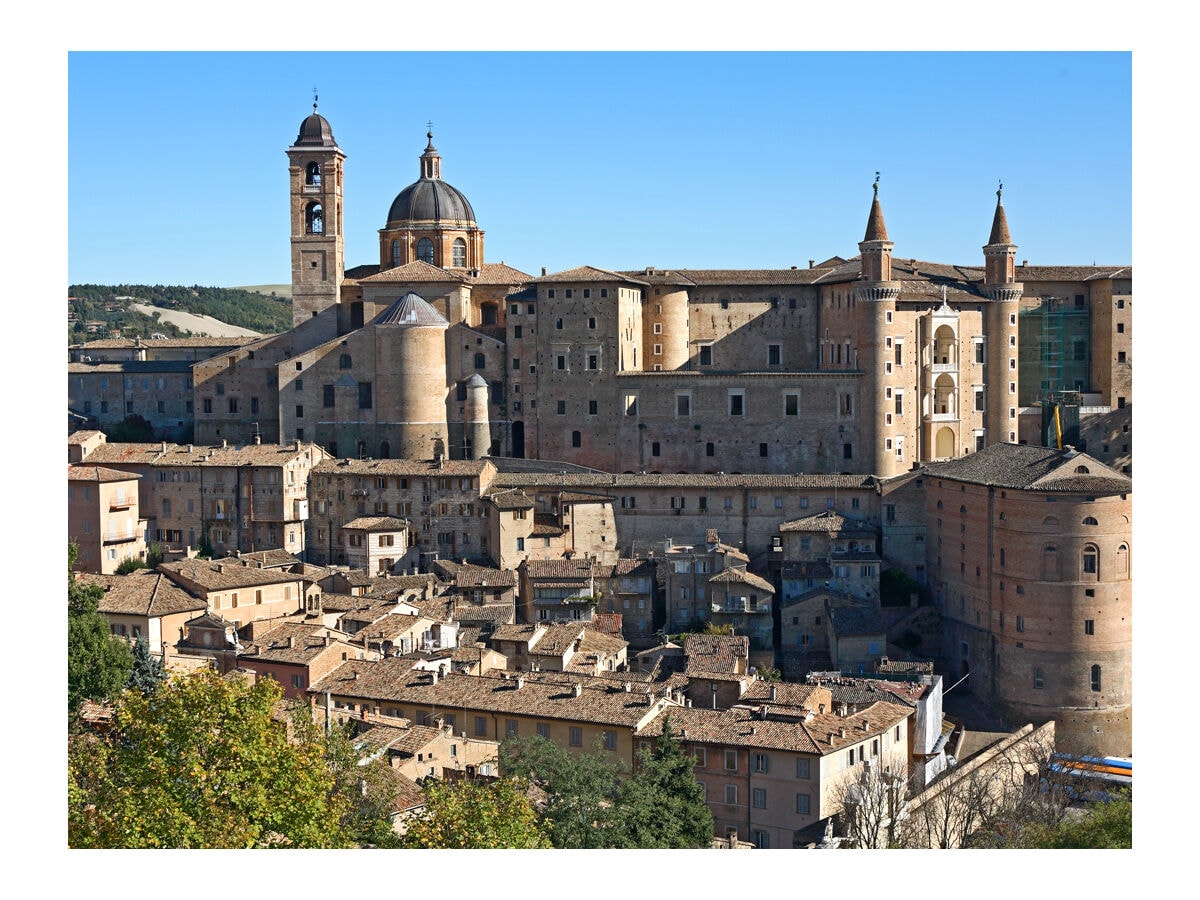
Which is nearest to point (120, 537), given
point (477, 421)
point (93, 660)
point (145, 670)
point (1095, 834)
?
point (477, 421)

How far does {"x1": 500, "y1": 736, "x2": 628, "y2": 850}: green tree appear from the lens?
2514 cm

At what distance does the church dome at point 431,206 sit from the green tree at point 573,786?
3014cm

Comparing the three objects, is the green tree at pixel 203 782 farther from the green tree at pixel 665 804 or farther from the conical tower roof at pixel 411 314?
the conical tower roof at pixel 411 314

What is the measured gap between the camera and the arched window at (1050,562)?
3838cm

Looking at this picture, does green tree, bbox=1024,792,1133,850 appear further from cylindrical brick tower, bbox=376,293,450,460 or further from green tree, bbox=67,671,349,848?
cylindrical brick tower, bbox=376,293,450,460

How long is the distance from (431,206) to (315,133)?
5.77 meters

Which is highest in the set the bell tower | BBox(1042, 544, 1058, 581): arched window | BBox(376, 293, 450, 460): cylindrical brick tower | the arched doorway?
the bell tower

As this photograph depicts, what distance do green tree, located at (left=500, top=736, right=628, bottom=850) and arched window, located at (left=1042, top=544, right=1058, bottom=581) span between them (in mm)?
13318

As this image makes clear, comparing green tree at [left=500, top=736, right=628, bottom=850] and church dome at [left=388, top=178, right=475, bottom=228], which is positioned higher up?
church dome at [left=388, top=178, right=475, bottom=228]

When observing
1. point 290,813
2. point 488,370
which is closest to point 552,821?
point 290,813

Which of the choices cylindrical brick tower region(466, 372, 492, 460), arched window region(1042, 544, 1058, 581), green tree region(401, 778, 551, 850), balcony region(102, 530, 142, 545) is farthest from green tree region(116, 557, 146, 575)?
arched window region(1042, 544, 1058, 581)

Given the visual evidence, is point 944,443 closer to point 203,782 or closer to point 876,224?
point 876,224

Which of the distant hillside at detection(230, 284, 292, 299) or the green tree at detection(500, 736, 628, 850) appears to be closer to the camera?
the green tree at detection(500, 736, 628, 850)

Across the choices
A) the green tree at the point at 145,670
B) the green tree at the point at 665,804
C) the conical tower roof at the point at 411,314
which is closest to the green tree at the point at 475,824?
the green tree at the point at 665,804
